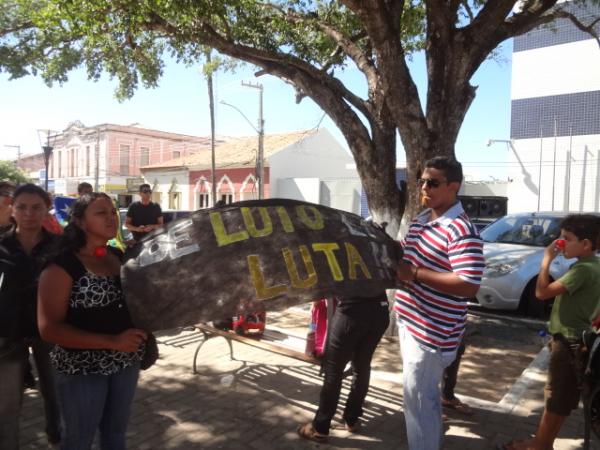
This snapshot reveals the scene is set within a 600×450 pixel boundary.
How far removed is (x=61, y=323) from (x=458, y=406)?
10.8 ft

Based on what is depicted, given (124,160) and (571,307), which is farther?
(124,160)

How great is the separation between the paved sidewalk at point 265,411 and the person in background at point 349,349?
0.19 meters

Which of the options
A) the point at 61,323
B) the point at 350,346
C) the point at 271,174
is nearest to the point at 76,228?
the point at 61,323

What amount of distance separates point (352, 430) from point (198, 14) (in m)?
5.99

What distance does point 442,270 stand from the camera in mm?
2699

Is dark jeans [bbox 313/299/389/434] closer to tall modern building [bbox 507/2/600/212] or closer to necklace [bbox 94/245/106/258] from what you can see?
necklace [bbox 94/245/106/258]

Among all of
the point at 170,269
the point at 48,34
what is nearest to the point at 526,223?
the point at 170,269

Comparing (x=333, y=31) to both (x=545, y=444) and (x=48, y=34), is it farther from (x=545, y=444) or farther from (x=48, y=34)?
(x=545, y=444)

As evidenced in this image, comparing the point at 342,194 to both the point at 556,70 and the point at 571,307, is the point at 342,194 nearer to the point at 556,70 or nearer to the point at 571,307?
the point at 556,70

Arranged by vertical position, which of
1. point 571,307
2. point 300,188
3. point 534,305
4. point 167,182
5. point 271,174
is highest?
point 271,174

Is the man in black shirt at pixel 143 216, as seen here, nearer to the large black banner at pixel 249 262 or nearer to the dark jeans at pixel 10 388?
the dark jeans at pixel 10 388

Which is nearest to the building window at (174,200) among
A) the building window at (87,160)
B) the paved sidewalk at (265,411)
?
the building window at (87,160)

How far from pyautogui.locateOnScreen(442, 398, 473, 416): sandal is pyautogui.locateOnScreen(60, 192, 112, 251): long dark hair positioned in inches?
128

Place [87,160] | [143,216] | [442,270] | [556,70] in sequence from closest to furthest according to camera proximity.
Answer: [442,270] → [143,216] → [556,70] → [87,160]
